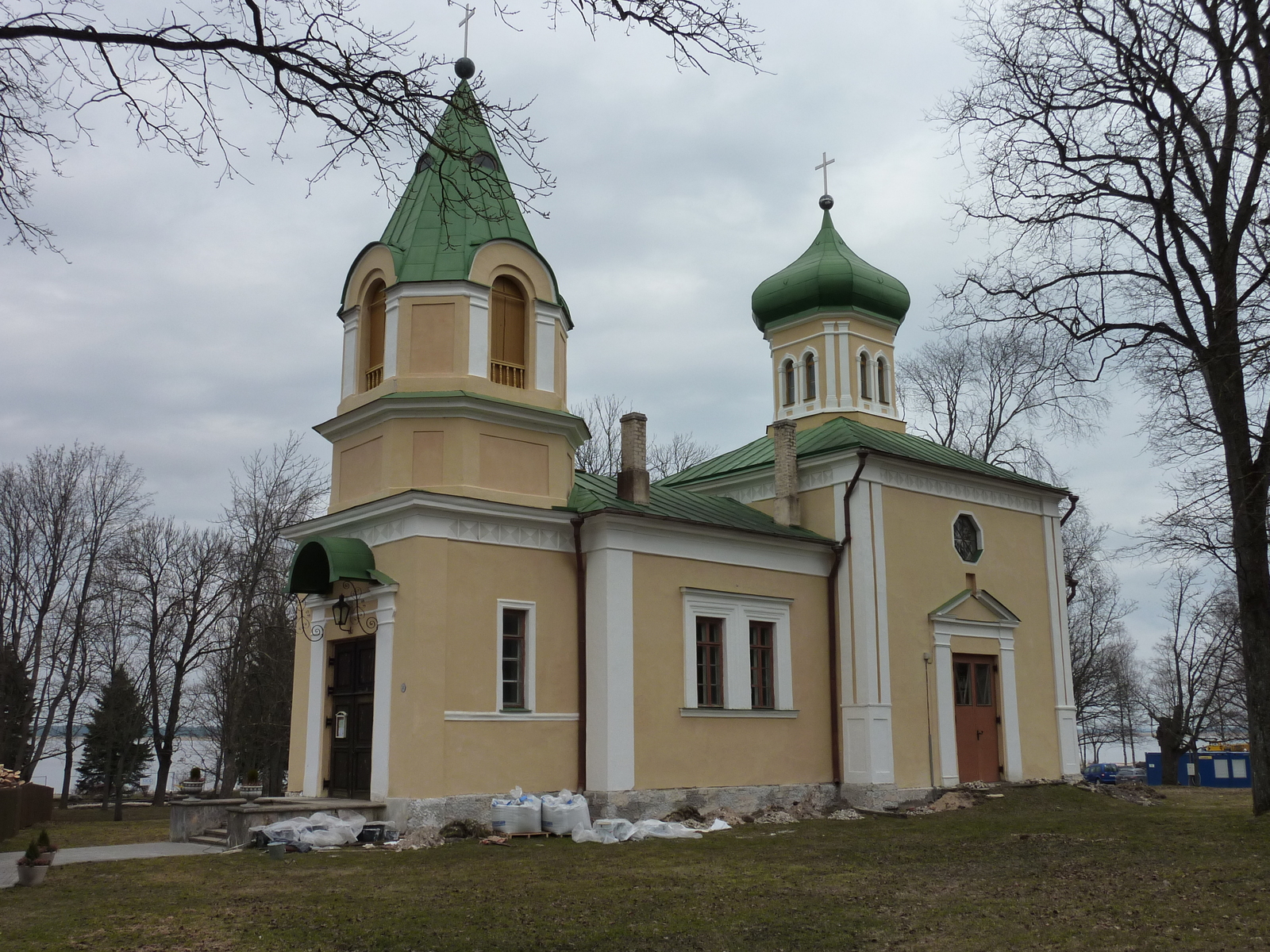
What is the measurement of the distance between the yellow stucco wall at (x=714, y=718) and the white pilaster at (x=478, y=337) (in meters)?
3.57

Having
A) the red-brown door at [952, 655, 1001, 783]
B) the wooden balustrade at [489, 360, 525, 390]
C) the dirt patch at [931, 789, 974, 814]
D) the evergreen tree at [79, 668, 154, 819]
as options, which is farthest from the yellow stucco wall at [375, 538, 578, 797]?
the evergreen tree at [79, 668, 154, 819]

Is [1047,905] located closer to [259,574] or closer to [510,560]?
[510,560]

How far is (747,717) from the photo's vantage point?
17750mm

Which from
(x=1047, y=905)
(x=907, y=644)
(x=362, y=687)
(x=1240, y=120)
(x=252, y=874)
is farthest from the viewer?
(x=907, y=644)

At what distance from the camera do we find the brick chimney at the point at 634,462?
1780cm

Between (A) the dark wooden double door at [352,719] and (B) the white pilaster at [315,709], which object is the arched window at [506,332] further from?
(B) the white pilaster at [315,709]

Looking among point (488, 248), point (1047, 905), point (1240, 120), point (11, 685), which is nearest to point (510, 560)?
point (488, 248)

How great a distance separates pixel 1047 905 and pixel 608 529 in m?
8.83

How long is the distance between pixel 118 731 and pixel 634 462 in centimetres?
1998

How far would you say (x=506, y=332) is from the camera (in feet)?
55.6

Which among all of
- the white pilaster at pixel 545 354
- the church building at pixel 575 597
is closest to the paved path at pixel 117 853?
the church building at pixel 575 597

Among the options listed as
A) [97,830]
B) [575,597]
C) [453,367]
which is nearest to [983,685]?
[575,597]

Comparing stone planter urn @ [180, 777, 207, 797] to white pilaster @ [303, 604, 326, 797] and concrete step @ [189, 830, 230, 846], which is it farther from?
concrete step @ [189, 830, 230, 846]

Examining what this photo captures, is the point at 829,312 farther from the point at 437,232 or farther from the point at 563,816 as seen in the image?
the point at 563,816
